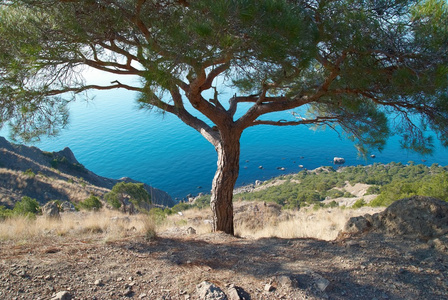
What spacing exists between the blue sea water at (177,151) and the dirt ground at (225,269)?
2236cm

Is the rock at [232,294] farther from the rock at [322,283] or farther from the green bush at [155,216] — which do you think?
the green bush at [155,216]

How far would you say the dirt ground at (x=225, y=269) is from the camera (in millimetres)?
2520

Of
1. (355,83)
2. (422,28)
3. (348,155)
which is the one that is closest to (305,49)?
(355,83)

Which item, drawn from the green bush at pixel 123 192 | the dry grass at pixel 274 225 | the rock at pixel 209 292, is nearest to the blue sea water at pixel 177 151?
the green bush at pixel 123 192

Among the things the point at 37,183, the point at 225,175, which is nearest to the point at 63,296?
the point at 225,175

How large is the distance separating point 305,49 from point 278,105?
1.35 metres

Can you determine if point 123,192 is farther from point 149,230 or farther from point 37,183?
point 149,230

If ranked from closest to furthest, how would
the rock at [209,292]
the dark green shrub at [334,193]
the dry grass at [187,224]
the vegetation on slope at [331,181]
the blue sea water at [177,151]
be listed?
the rock at [209,292]
the dry grass at [187,224]
the vegetation on slope at [331,181]
the dark green shrub at [334,193]
the blue sea water at [177,151]

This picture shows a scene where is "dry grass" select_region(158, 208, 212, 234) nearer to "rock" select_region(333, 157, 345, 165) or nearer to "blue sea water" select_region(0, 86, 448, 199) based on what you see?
"blue sea water" select_region(0, 86, 448, 199)

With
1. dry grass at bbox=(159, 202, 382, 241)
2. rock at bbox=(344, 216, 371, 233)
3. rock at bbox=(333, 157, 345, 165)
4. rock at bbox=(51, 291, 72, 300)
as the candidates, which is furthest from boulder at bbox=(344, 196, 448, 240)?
rock at bbox=(333, 157, 345, 165)

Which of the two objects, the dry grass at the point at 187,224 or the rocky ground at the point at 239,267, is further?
the dry grass at the point at 187,224

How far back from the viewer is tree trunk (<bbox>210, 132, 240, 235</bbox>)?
185 inches

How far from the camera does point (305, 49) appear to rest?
3338 mm

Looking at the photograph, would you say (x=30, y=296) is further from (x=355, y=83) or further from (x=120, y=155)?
(x=120, y=155)
